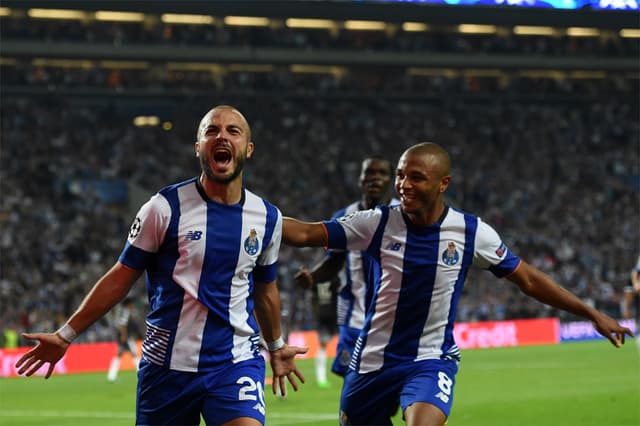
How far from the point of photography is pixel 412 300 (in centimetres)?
761

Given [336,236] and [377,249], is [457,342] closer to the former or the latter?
[377,249]

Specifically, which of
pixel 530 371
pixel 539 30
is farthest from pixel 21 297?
pixel 539 30

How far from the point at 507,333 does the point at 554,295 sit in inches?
1216

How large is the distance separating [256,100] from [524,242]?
15.7m

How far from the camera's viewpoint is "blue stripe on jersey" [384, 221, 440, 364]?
760 cm

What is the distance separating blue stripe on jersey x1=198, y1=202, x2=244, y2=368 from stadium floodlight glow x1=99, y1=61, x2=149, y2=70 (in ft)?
162

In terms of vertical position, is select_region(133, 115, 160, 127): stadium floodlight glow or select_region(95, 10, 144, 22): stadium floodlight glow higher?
select_region(95, 10, 144, 22): stadium floodlight glow

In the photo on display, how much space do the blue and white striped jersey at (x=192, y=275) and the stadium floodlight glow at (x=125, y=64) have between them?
4923cm

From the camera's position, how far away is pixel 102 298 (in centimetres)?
647

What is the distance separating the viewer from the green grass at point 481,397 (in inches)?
616

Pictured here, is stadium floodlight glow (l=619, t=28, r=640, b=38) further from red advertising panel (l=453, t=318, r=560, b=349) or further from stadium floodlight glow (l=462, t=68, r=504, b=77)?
red advertising panel (l=453, t=318, r=560, b=349)

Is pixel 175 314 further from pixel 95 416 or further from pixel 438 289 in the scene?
pixel 95 416

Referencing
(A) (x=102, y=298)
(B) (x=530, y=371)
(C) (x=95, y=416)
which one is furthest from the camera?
(B) (x=530, y=371)

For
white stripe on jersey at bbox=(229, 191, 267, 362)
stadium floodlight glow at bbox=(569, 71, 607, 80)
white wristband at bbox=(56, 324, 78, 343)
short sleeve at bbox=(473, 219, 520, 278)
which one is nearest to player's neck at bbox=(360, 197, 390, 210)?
short sleeve at bbox=(473, 219, 520, 278)
